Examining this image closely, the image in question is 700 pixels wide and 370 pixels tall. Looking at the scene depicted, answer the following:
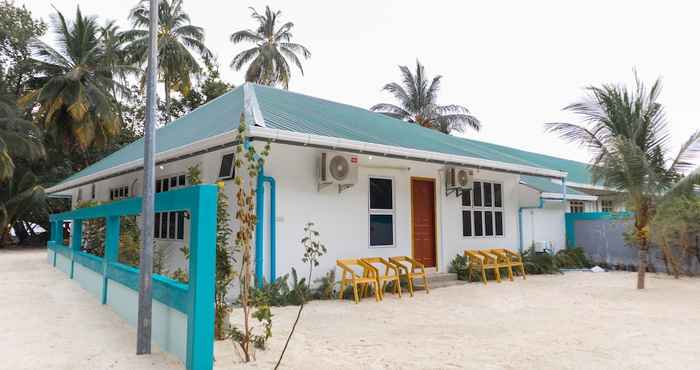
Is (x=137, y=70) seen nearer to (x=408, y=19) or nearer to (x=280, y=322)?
(x=408, y=19)

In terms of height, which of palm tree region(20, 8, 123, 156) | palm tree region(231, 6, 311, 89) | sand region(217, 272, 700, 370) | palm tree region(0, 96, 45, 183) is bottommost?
sand region(217, 272, 700, 370)

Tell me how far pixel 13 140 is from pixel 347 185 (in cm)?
1878

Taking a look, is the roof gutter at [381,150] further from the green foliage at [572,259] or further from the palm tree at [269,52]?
the palm tree at [269,52]

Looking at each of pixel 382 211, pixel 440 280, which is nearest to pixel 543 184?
pixel 440 280

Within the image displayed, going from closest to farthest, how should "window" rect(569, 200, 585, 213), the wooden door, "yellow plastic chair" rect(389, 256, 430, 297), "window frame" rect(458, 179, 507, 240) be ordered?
"yellow plastic chair" rect(389, 256, 430, 297) < the wooden door < "window frame" rect(458, 179, 507, 240) < "window" rect(569, 200, 585, 213)

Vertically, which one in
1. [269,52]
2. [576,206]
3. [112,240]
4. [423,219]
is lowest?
[112,240]

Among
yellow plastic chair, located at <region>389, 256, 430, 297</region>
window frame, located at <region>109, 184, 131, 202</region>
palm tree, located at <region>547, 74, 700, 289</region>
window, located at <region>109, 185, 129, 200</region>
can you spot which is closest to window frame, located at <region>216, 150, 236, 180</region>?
yellow plastic chair, located at <region>389, 256, 430, 297</region>

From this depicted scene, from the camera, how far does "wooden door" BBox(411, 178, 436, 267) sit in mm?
9852

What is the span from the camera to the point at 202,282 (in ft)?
12.4

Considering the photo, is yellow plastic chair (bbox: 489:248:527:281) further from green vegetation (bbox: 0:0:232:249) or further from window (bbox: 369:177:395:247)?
green vegetation (bbox: 0:0:232:249)

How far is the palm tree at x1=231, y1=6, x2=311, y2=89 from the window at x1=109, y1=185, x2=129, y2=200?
16611 mm

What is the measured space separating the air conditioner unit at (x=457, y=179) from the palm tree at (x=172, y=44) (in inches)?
747

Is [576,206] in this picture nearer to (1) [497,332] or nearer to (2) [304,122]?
(2) [304,122]

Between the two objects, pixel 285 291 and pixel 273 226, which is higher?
pixel 273 226
